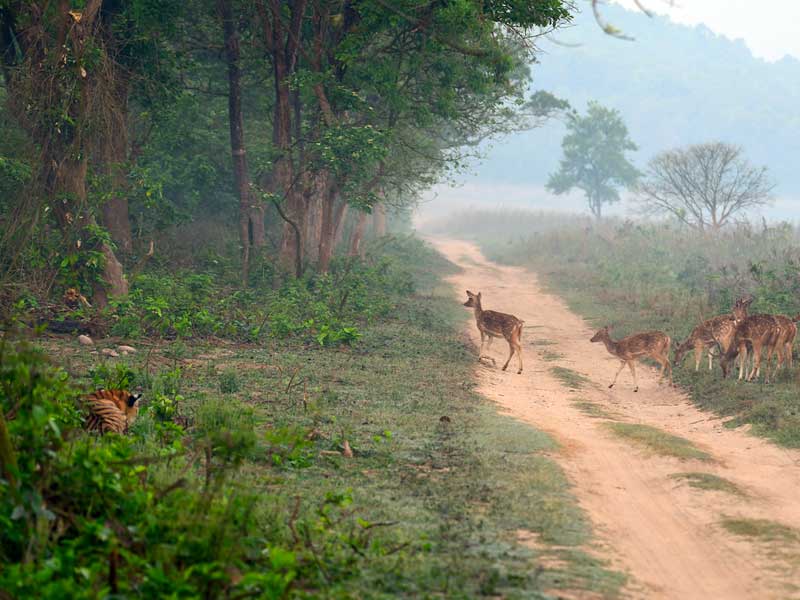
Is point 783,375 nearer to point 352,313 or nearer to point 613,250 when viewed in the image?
point 352,313

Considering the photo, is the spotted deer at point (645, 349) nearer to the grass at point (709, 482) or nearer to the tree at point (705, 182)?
the grass at point (709, 482)

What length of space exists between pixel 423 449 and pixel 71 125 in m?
9.52

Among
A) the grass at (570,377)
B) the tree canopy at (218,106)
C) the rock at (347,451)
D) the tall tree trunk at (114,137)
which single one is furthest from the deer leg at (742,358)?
the tall tree trunk at (114,137)

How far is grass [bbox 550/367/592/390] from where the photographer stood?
15226 mm

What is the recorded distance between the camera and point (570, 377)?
15.8m

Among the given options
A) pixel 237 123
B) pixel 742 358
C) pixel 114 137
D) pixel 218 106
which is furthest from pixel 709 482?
pixel 218 106

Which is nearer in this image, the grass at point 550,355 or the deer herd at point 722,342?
the deer herd at point 722,342

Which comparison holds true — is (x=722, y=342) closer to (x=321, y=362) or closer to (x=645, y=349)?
(x=645, y=349)

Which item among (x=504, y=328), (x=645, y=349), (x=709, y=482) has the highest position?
(x=645, y=349)

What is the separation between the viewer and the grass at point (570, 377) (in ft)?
50.0

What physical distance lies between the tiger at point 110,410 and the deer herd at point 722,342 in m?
8.81

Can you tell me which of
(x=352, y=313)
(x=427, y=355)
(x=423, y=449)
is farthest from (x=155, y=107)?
(x=423, y=449)

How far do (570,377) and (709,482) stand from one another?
695 centimetres

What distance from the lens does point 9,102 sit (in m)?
15.3
